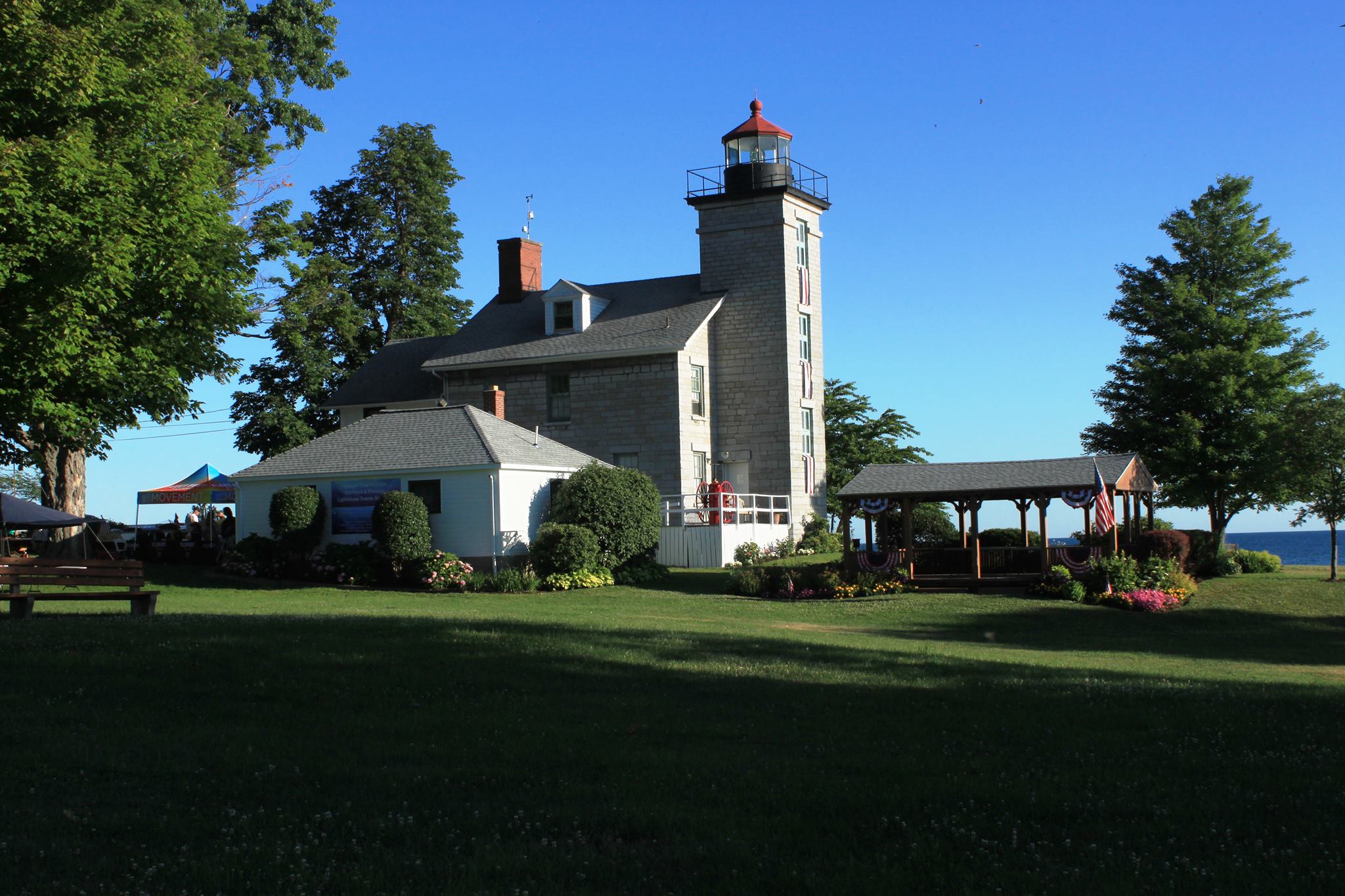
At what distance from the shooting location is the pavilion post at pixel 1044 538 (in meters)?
28.5

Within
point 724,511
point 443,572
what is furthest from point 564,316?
point 443,572

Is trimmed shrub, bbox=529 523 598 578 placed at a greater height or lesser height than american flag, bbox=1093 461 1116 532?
A: lesser

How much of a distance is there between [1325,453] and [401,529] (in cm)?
2581

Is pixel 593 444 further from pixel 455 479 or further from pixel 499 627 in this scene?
pixel 499 627

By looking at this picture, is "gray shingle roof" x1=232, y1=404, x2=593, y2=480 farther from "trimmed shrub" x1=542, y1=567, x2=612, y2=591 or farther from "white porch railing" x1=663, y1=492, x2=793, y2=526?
"white porch railing" x1=663, y1=492, x2=793, y2=526

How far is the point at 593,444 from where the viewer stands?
39.7 meters

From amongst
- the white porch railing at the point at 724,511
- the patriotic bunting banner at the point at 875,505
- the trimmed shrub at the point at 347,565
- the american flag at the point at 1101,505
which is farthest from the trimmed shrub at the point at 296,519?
the american flag at the point at 1101,505

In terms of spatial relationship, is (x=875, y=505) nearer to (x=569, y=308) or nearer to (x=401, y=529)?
(x=401, y=529)

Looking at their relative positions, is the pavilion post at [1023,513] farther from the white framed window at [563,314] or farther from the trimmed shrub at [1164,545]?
the white framed window at [563,314]

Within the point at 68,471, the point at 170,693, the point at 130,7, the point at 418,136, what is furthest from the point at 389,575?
the point at 418,136

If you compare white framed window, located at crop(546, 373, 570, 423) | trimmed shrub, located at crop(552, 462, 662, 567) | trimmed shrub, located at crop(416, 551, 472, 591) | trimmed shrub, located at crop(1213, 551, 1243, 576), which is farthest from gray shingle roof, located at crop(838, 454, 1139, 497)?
white framed window, located at crop(546, 373, 570, 423)

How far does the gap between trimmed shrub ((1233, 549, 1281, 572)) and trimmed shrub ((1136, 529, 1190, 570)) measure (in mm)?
4914

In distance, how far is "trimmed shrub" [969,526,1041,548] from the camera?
107 ft

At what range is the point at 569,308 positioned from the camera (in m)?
41.4
